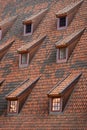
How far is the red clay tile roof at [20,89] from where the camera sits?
3175 centimetres

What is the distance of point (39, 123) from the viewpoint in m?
30.1

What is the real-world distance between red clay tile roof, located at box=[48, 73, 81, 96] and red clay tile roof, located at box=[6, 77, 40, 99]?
2.69 meters

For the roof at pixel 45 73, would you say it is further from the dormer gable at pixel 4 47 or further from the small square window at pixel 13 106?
the small square window at pixel 13 106

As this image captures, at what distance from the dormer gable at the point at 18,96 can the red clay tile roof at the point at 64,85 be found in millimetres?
2682

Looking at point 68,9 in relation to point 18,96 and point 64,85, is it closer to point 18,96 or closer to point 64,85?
point 64,85

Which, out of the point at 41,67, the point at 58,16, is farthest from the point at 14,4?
the point at 41,67

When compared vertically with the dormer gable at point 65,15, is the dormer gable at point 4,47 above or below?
below

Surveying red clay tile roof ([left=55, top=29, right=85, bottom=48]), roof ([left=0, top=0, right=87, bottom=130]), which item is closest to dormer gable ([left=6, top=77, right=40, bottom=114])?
roof ([left=0, top=0, right=87, bottom=130])

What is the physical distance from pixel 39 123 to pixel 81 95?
12.1 ft

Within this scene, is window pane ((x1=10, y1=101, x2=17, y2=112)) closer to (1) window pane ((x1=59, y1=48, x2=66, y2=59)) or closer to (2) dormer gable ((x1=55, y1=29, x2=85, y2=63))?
(2) dormer gable ((x1=55, y1=29, x2=85, y2=63))

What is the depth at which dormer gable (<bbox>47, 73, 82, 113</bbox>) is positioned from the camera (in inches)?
1176

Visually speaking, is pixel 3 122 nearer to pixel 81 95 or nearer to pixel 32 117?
pixel 32 117

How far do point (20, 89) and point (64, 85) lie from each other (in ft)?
13.0

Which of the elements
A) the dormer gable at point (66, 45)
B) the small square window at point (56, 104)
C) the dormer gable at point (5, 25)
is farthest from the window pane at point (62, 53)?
the dormer gable at point (5, 25)
